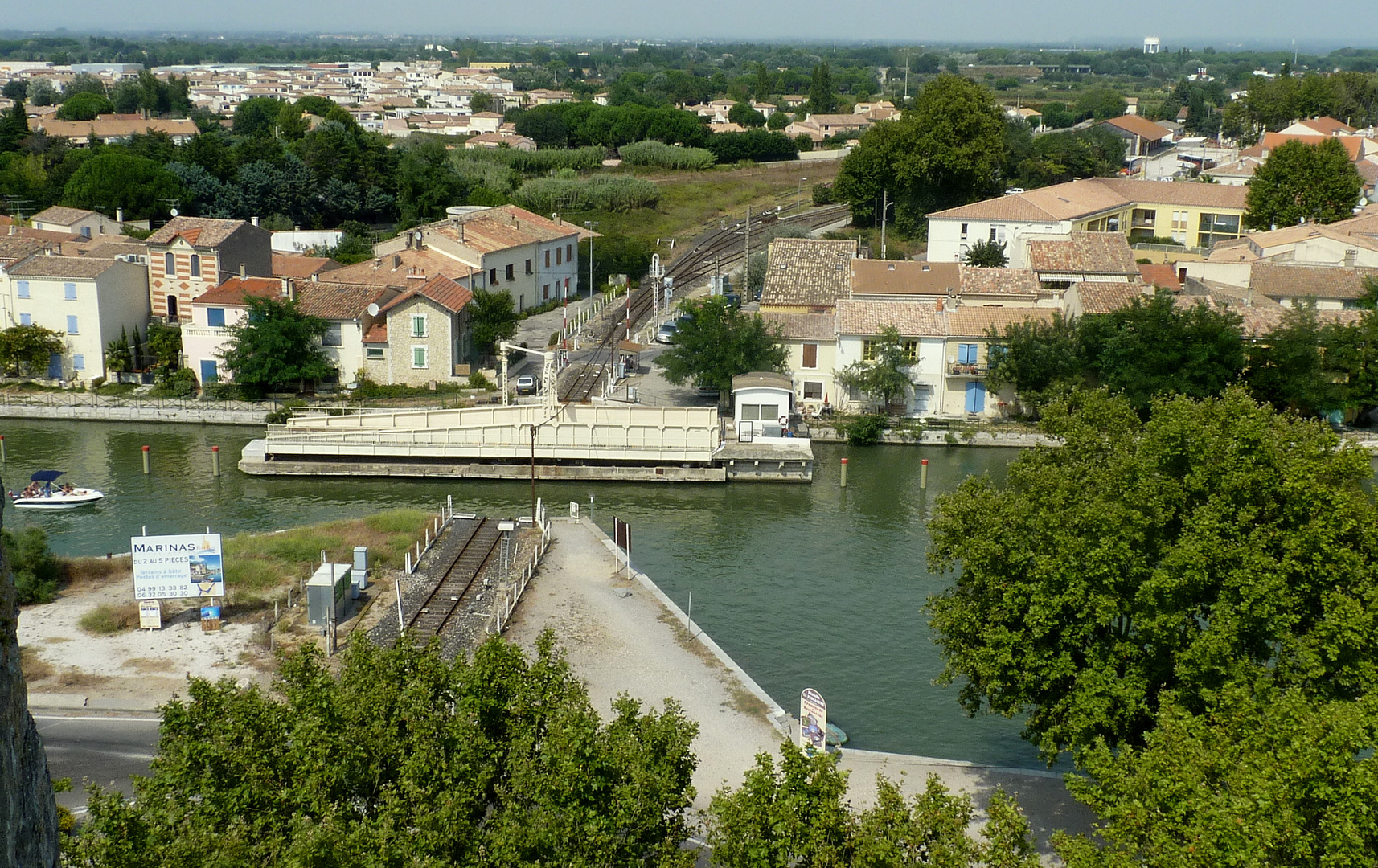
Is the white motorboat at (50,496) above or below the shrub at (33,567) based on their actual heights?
below

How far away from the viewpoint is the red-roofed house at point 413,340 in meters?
39.1

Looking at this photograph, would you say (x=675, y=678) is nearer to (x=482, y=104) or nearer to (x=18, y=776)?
(x=18, y=776)

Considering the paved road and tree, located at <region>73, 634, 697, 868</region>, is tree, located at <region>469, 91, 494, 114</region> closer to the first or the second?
the paved road

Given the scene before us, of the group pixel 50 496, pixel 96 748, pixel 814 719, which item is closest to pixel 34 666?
pixel 96 748

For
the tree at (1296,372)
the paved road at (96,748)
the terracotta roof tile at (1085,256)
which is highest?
the terracotta roof tile at (1085,256)

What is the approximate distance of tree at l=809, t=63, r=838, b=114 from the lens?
131875mm

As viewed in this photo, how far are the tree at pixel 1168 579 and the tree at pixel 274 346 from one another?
84.3ft

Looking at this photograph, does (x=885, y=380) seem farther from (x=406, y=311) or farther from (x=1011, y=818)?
(x=1011, y=818)

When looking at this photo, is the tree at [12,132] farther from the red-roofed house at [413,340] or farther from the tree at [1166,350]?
the tree at [1166,350]

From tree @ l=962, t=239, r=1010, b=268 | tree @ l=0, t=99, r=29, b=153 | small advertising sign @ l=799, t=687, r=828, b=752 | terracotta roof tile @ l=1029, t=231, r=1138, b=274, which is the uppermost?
tree @ l=0, t=99, r=29, b=153

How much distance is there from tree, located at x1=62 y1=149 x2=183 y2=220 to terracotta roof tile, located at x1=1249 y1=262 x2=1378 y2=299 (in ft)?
151

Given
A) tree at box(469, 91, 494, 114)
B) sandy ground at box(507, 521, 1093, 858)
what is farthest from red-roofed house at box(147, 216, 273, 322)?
tree at box(469, 91, 494, 114)

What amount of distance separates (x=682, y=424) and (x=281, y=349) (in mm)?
12080


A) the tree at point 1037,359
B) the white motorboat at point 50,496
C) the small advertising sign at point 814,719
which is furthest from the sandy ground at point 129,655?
the tree at point 1037,359
